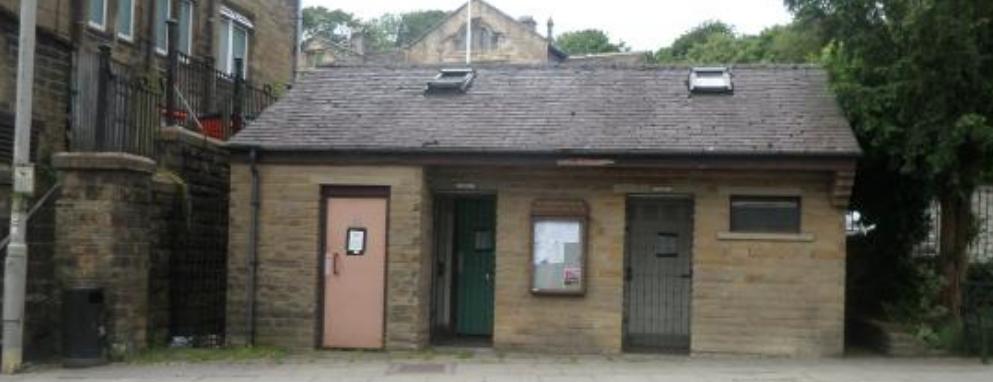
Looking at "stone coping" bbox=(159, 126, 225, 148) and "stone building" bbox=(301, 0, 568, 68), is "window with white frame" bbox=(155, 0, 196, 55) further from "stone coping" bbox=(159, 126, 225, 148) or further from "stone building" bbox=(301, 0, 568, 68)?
"stone building" bbox=(301, 0, 568, 68)

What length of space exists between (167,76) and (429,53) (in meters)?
43.9

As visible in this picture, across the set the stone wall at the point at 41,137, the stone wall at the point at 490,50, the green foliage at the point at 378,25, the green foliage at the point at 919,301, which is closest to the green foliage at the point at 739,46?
the green foliage at the point at 919,301

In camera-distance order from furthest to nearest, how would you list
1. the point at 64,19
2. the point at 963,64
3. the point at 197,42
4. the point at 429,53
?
the point at 429,53
the point at 197,42
the point at 64,19
the point at 963,64

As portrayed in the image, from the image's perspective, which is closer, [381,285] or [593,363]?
[593,363]

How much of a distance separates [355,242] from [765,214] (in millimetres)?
5432

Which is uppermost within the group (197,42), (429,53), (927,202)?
(429,53)

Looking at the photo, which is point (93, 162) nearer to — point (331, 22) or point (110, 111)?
point (110, 111)

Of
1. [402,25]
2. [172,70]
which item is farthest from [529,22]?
[172,70]

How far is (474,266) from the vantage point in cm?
1666

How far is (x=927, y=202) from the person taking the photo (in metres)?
15.6

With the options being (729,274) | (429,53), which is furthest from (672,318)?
(429,53)

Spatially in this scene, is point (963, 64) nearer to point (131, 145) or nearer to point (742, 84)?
point (742, 84)

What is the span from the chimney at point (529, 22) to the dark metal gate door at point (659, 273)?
153 ft

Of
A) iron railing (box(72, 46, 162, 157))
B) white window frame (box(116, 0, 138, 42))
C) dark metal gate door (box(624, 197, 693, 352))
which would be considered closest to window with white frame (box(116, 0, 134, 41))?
white window frame (box(116, 0, 138, 42))
